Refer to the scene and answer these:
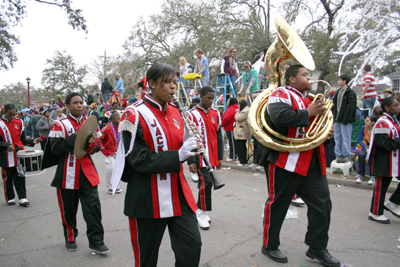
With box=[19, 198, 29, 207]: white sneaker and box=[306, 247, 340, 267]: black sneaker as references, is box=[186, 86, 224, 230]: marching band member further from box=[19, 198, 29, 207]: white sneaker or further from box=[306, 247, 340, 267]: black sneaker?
box=[19, 198, 29, 207]: white sneaker

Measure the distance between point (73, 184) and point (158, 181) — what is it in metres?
1.94

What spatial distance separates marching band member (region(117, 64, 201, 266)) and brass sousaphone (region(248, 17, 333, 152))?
1.31 m

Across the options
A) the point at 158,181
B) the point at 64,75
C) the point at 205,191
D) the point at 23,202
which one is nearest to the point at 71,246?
the point at 205,191

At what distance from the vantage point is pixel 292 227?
4.45m

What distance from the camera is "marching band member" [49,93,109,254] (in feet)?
12.3

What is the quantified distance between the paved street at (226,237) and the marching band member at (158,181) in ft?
4.31

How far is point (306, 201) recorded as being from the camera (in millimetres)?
3314

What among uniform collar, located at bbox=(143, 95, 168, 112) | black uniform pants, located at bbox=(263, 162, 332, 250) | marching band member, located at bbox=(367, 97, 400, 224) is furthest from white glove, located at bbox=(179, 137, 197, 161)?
marching band member, located at bbox=(367, 97, 400, 224)

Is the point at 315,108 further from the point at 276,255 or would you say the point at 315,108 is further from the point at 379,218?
the point at 379,218

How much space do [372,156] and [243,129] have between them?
459cm

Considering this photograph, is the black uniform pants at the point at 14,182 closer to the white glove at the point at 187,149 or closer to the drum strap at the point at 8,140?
the drum strap at the point at 8,140

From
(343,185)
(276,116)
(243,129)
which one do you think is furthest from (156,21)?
(276,116)

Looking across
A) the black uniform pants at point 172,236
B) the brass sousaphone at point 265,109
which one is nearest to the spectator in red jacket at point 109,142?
the brass sousaphone at point 265,109

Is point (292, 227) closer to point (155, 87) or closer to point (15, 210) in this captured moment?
point (155, 87)
